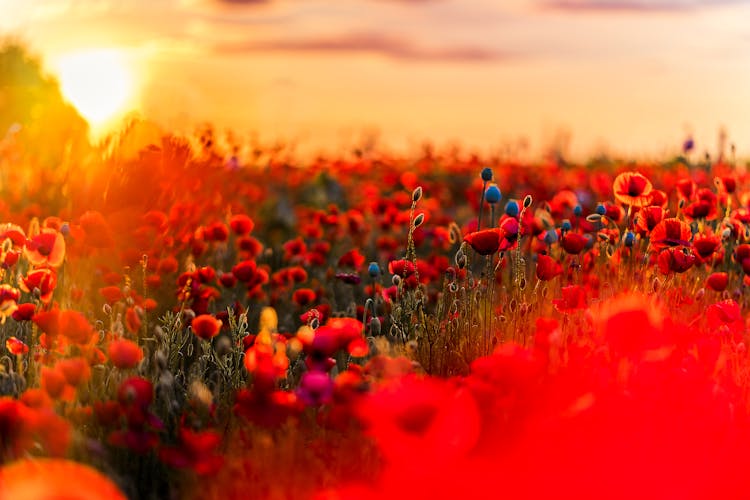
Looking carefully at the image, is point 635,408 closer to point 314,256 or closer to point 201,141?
point 314,256

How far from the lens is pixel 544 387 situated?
2623 mm

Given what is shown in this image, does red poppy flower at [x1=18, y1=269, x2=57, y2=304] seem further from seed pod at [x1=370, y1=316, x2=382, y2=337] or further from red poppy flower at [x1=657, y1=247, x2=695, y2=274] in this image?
red poppy flower at [x1=657, y1=247, x2=695, y2=274]

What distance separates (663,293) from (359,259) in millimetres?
1568

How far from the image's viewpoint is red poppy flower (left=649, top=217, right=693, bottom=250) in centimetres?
362

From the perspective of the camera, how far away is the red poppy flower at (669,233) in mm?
3625

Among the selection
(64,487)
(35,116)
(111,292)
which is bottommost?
(111,292)

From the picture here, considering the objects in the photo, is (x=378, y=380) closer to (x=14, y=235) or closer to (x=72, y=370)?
(x=72, y=370)

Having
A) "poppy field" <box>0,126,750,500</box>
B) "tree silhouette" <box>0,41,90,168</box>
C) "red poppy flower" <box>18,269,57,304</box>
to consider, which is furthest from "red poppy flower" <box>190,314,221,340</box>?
"tree silhouette" <box>0,41,90,168</box>

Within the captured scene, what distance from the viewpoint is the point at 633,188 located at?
12.7ft

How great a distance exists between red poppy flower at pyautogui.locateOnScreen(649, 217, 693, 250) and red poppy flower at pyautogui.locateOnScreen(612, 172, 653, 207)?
238 mm

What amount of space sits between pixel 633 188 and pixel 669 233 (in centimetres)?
31

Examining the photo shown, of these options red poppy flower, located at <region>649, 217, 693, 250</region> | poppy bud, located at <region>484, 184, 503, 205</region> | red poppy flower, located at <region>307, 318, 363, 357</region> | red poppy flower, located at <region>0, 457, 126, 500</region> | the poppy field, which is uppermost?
poppy bud, located at <region>484, 184, 503, 205</region>

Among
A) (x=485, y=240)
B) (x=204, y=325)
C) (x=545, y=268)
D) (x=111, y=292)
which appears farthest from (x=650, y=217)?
(x=111, y=292)

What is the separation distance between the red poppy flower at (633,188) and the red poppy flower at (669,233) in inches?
9.4
